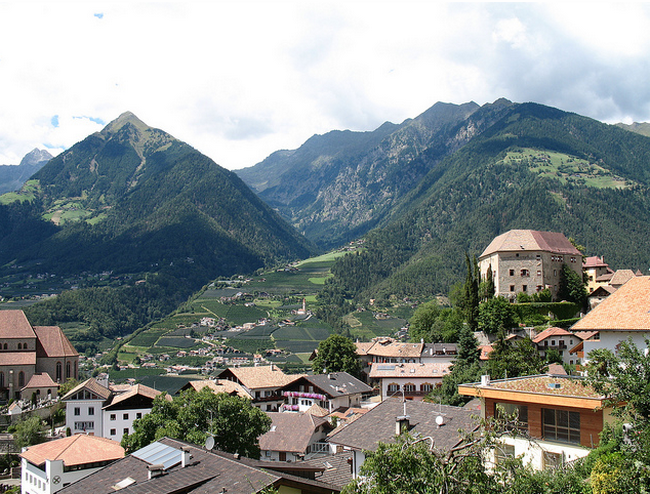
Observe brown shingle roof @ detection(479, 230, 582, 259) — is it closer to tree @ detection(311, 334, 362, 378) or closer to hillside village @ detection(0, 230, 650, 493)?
hillside village @ detection(0, 230, 650, 493)

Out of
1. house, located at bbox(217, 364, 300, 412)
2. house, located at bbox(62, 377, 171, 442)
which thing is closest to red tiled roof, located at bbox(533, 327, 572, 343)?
house, located at bbox(217, 364, 300, 412)

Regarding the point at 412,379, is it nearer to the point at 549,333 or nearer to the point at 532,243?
the point at 549,333

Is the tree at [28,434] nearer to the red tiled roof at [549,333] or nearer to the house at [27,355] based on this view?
the house at [27,355]

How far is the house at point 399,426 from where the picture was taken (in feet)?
86.4

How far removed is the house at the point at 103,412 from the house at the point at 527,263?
168 feet

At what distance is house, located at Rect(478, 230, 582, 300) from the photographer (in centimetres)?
8188

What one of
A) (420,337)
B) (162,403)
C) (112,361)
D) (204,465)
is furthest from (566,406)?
(112,361)

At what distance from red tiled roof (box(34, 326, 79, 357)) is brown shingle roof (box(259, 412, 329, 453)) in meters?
51.5

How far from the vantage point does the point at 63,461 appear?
41562 millimetres

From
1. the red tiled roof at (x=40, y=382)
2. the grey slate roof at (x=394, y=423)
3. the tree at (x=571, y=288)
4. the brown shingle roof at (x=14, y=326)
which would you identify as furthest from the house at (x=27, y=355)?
the tree at (x=571, y=288)

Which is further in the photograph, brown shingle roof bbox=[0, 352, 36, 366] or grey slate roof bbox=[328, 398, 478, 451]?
brown shingle roof bbox=[0, 352, 36, 366]

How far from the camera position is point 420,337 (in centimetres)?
9275

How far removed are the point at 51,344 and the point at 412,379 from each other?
196 ft

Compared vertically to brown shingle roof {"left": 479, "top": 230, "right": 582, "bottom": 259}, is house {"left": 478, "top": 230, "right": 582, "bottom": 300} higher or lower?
lower
